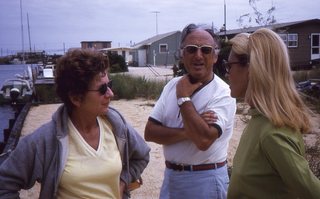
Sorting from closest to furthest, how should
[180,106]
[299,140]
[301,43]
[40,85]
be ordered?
[299,140] < [180,106] < [40,85] < [301,43]

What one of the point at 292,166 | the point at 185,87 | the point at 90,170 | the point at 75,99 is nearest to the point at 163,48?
the point at 185,87

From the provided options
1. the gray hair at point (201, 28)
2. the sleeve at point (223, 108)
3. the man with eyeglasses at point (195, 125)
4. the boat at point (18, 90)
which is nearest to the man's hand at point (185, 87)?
the man with eyeglasses at point (195, 125)

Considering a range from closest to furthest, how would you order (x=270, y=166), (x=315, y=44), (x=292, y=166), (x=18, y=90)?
(x=292, y=166)
(x=270, y=166)
(x=18, y=90)
(x=315, y=44)

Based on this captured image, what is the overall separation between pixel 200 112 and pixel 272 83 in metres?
0.85

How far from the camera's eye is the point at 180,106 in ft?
9.10

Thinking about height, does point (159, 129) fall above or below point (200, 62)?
below

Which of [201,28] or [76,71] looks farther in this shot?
[201,28]

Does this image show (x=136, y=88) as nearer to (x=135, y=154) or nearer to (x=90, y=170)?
(x=135, y=154)

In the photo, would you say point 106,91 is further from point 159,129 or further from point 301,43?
point 301,43

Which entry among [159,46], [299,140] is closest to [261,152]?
[299,140]

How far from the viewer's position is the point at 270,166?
199 centimetres

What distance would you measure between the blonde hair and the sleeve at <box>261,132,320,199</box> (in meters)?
0.13

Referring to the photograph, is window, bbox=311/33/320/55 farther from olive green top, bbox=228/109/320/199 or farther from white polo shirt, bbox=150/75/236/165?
olive green top, bbox=228/109/320/199

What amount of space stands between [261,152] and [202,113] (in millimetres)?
857
